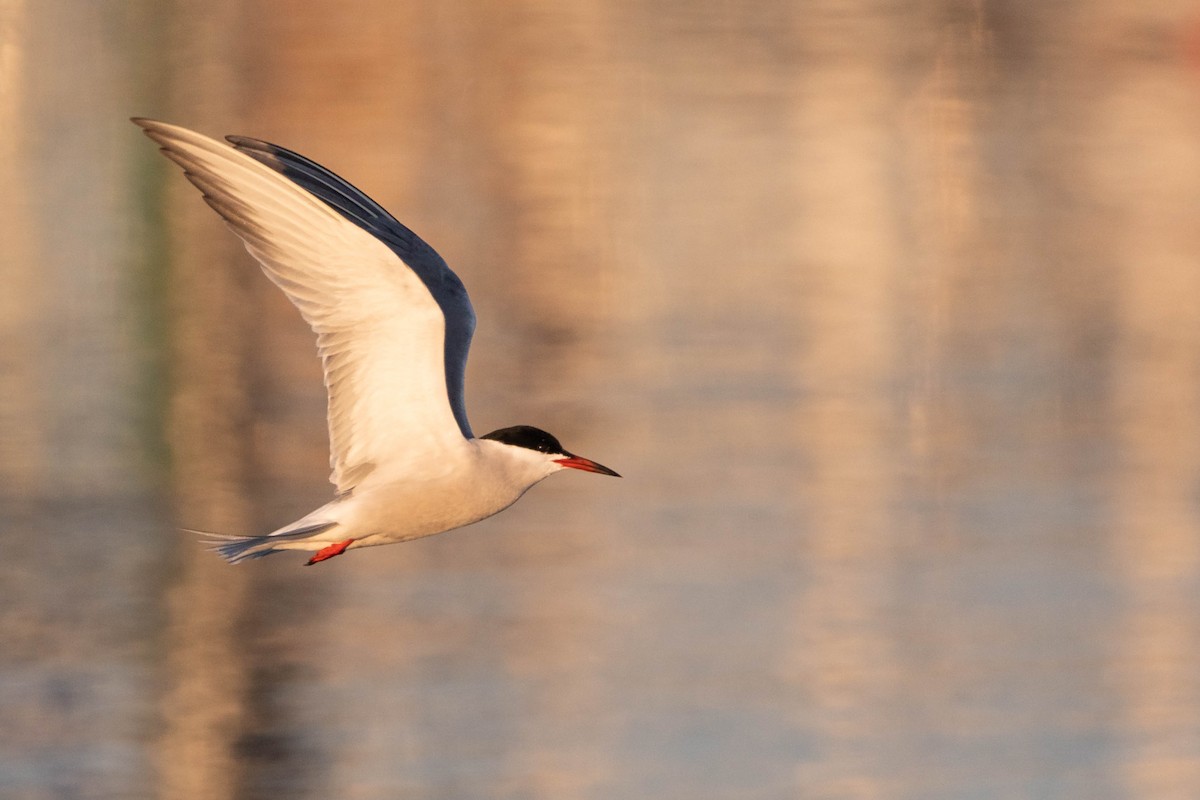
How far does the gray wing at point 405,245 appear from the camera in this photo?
529cm

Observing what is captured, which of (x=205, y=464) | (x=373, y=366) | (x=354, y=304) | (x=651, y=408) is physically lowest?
(x=205, y=464)

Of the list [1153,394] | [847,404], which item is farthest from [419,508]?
[1153,394]

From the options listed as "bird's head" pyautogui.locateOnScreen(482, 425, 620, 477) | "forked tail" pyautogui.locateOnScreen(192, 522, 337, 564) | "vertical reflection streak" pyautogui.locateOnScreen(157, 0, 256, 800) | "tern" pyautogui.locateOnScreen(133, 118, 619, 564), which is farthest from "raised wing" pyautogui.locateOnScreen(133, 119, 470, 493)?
"vertical reflection streak" pyautogui.locateOnScreen(157, 0, 256, 800)

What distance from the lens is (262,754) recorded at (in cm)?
641

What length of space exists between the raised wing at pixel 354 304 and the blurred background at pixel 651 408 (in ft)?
4.09

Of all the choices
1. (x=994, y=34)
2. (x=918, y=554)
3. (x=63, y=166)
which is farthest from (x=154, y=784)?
(x=994, y=34)

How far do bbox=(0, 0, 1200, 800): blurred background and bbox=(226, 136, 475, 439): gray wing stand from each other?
1.36 meters

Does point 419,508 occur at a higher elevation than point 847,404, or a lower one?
higher

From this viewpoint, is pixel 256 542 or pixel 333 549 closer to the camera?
pixel 256 542

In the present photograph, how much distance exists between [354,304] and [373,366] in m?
0.16

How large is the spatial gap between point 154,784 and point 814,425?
3665 mm

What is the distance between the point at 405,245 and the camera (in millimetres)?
5434

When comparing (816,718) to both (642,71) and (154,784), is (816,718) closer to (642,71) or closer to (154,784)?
(154,784)

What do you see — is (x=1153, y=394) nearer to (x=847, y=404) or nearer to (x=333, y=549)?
(x=847, y=404)
